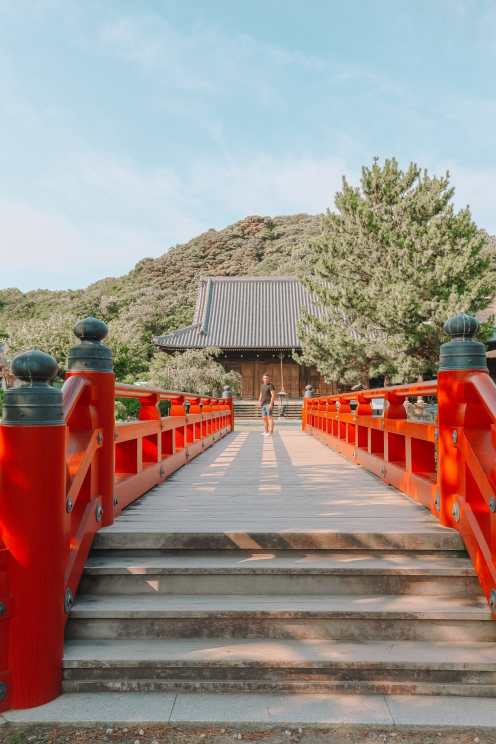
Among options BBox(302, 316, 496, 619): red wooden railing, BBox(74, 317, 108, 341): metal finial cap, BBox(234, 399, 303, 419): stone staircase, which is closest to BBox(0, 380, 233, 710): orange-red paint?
BBox(74, 317, 108, 341): metal finial cap

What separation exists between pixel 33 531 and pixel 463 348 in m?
2.45

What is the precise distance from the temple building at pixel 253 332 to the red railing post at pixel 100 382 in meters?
28.7

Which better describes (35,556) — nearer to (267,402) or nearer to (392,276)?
(267,402)

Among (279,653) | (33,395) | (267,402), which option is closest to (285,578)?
(279,653)

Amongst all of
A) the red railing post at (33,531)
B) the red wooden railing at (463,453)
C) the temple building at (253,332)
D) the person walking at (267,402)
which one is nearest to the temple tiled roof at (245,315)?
the temple building at (253,332)

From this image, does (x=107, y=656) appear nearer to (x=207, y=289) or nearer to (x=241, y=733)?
(x=241, y=733)

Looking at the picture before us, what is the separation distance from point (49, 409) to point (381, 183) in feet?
65.2

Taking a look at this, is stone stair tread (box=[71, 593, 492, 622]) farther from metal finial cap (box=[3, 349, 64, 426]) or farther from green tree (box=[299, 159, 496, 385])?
green tree (box=[299, 159, 496, 385])

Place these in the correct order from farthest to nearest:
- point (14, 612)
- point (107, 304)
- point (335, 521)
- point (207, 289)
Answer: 1. point (107, 304)
2. point (207, 289)
3. point (335, 521)
4. point (14, 612)

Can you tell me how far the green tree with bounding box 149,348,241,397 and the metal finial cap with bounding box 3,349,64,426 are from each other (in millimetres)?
20045

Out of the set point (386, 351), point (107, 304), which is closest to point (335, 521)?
point (386, 351)

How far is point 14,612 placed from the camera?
2.32 meters

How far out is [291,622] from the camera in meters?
2.63

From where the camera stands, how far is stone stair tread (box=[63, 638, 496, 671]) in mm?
2391
